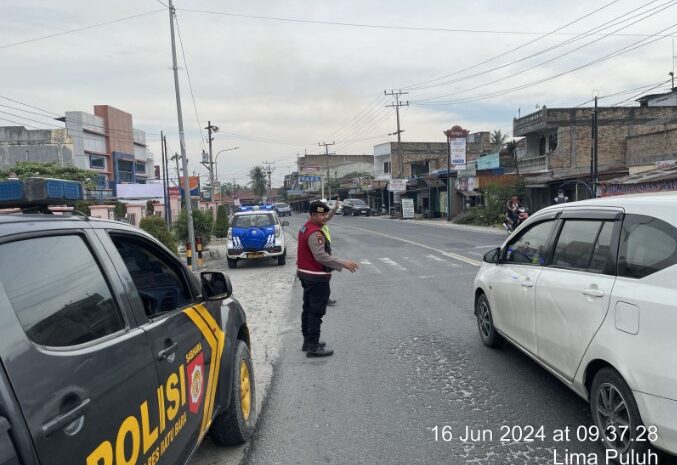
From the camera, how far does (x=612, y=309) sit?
126 inches

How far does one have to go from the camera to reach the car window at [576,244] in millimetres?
3705

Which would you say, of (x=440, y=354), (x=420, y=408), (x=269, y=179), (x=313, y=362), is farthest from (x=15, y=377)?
(x=269, y=179)

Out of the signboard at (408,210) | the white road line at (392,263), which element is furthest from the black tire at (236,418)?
the signboard at (408,210)

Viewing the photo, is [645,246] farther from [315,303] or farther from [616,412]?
[315,303]

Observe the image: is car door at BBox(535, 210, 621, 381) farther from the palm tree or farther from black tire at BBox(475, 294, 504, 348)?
the palm tree

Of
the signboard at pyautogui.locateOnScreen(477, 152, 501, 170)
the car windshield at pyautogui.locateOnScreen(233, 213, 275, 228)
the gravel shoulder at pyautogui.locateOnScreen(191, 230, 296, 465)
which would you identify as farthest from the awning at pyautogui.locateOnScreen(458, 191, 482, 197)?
the car windshield at pyautogui.locateOnScreen(233, 213, 275, 228)

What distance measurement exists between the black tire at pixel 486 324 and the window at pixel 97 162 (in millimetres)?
49121

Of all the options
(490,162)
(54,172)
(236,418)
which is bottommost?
(236,418)

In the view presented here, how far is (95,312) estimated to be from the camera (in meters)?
2.21

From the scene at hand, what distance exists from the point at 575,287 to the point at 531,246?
3.73ft

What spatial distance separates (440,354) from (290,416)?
83.8 inches

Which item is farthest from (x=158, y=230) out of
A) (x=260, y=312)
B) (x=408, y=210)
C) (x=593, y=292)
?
(x=408, y=210)

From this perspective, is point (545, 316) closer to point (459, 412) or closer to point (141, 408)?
point (459, 412)

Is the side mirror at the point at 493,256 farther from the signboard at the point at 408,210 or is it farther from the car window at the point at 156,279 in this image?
the signboard at the point at 408,210
